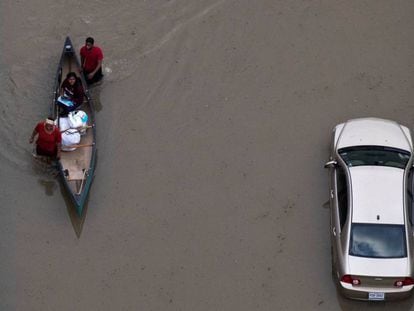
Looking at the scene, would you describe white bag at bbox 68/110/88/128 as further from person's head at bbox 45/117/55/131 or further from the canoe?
person's head at bbox 45/117/55/131

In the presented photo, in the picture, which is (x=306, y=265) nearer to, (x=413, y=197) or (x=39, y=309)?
(x=413, y=197)

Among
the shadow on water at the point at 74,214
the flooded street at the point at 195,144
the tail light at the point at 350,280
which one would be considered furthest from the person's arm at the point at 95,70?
the tail light at the point at 350,280

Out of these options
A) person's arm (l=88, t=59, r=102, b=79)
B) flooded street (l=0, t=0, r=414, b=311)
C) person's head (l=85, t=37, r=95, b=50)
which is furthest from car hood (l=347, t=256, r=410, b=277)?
person's head (l=85, t=37, r=95, b=50)

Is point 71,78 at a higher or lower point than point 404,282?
higher

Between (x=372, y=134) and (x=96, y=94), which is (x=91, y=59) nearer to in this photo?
(x=96, y=94)

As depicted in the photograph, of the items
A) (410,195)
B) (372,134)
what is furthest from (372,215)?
(372,134)

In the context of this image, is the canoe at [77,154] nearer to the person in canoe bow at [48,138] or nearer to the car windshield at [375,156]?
the person in canoe bow at [48,138]
